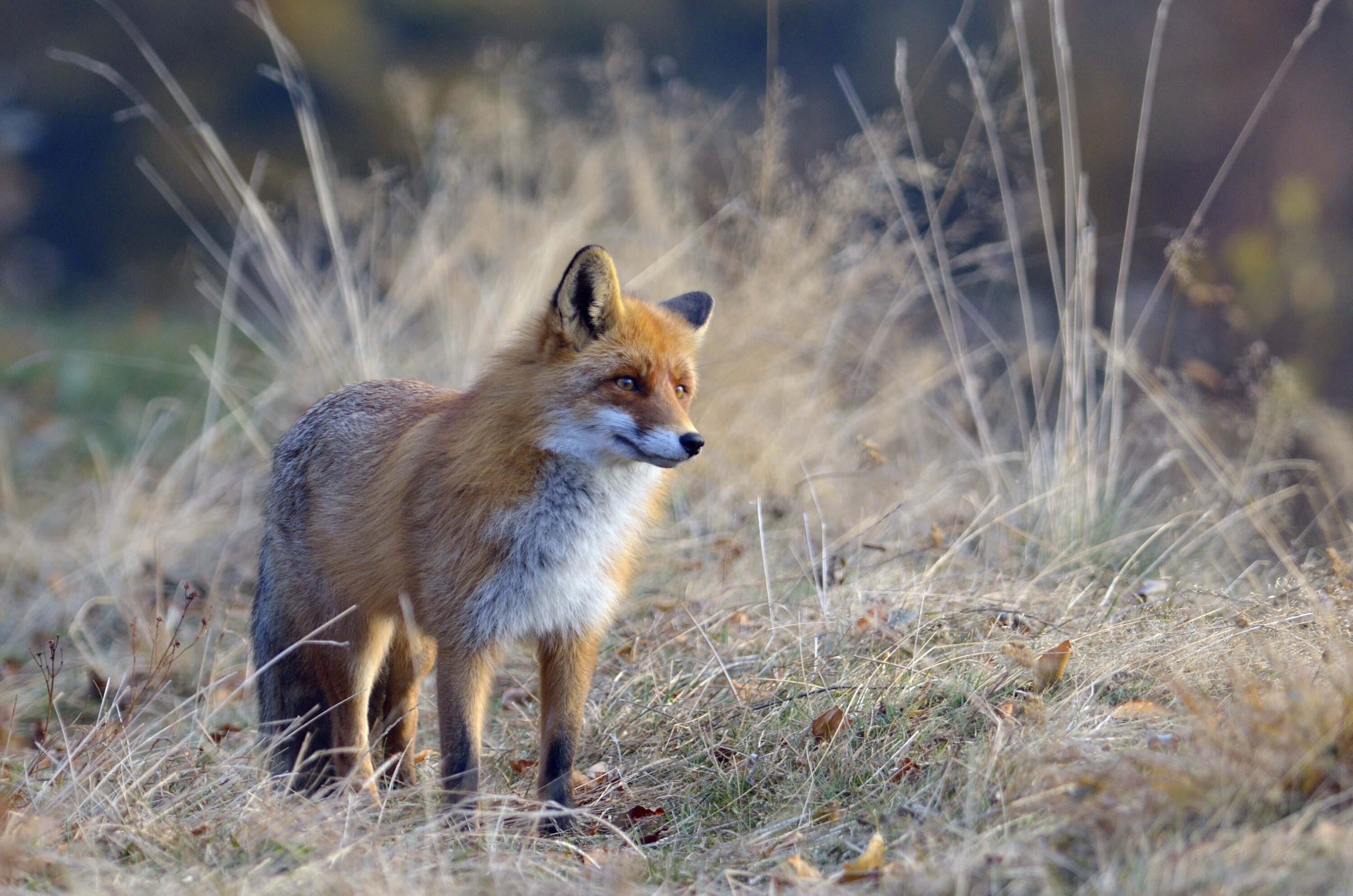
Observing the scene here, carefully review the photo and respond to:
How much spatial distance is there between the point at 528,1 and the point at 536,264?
37.5 ft

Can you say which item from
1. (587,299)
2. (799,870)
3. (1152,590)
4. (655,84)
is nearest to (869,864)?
(799,870)

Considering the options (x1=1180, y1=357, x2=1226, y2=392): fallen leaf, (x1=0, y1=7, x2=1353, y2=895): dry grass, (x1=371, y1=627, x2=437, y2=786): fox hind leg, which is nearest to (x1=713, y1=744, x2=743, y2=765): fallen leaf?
(x1=0, y1=7, x2=1353, y2=895): dry grass

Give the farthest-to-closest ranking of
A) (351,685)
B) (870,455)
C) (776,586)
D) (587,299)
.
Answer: (776,586) < (870,455) < (351,685) < (587,299)

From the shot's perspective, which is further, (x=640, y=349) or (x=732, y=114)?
(x=732, y=114)

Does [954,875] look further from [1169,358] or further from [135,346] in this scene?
[135,346]

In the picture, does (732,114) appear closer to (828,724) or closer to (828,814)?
(828,724)

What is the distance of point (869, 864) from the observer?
2311 millimetres

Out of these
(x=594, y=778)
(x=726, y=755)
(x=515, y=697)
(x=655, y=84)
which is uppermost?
(x=655, y=84)

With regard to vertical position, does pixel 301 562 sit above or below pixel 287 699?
above

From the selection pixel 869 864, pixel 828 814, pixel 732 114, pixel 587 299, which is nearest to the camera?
pixel 869 864

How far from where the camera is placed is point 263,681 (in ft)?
11.3

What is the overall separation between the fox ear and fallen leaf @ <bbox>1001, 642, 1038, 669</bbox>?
143 centimetres

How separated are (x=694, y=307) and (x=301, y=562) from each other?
1449 mm

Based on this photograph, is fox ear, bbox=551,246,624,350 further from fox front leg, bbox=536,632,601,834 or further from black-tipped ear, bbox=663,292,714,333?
fox front leg, bbox=536,632,601,834
